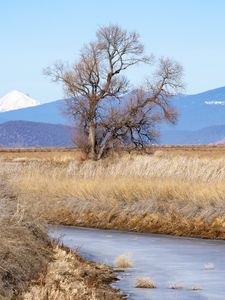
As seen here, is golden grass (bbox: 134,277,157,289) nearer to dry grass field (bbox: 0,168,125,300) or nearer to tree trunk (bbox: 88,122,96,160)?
dry grass field (bbox: 0,168,125,300)

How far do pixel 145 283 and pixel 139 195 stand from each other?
13.2 meters

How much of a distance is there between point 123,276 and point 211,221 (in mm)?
8415

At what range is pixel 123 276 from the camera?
1553 cm

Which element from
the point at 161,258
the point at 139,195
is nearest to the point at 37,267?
the point at 161,258

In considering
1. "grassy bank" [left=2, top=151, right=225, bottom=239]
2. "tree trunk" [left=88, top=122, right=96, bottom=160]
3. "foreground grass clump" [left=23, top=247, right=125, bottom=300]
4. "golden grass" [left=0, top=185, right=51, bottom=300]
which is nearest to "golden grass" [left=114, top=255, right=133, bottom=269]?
"foreground grass clump" [left=23, top=247, right=125, bottom=300]

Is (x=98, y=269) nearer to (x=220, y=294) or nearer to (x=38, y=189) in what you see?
(x=220, y=294)

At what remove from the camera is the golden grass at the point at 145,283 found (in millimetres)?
14273

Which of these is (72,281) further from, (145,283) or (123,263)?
(123,263)

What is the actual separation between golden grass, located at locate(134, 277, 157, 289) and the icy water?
9cm

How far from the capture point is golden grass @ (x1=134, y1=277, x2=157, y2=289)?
14.3 meters

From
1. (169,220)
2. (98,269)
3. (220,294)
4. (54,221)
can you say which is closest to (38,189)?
(54,221)

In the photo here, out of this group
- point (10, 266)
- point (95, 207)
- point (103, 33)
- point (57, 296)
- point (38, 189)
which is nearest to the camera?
point (57, 296)

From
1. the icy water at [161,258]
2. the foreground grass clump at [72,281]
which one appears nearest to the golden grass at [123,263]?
the icy water at [161,258]

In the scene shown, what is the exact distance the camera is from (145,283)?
14.3 metres
